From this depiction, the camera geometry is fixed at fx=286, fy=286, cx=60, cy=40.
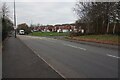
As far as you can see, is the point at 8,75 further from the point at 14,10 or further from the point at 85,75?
the point at 14,10

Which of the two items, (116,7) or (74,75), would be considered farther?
(116,7)

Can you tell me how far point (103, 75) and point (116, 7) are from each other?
123 feet

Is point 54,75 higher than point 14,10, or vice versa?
point 14,10

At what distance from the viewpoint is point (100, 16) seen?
173ft

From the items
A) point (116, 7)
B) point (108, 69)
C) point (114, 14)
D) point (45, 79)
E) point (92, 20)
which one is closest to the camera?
point (45, 79)

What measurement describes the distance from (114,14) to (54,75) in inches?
1613

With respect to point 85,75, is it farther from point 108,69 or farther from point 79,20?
point 79,20

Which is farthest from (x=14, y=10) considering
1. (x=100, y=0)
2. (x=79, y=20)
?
(x=100, y=0)

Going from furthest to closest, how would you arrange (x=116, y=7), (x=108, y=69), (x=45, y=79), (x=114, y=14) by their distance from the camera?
(x=114, y=14) → (x=116, y=7) → (x=108, y=69) → (x=45, y=79)

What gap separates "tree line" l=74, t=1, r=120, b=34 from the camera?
48875 mm

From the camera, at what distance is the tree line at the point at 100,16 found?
160 ft

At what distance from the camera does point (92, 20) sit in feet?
184

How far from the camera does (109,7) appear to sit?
160 feet

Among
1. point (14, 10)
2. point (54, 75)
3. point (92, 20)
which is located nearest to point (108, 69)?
point (54, 75)
